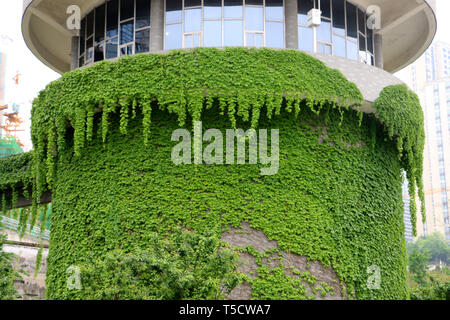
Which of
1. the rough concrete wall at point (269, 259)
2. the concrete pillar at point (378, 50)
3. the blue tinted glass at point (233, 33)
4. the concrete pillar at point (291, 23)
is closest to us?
the rough concrete wall at point (269, 259)

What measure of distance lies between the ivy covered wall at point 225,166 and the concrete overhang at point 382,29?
4.14 meters

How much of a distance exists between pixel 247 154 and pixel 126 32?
6.32 meters

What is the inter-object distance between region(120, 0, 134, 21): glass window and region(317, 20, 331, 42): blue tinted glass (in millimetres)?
5942

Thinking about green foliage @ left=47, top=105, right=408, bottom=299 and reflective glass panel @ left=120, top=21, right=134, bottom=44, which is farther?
reflective glass panel @ left=120, top=21, right=134, bottom=44

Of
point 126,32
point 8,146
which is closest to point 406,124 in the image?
point 126,32

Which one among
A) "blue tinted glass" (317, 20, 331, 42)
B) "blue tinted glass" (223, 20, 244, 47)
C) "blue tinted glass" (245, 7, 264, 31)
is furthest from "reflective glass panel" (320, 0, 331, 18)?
"blue tinted glass" (223, 20, 244, 47)

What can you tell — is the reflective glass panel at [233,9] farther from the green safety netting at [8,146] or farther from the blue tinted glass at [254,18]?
the green safety netting at [8,146]

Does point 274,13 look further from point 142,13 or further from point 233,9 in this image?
point 142,13

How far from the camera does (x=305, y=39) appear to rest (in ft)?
59.8

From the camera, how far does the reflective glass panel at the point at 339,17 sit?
19.1 meters

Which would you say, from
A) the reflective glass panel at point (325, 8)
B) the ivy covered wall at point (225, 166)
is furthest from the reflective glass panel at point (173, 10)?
the reflective glass panel at point (325, 8)

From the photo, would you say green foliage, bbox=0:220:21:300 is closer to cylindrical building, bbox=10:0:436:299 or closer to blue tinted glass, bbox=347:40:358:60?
cylindrical building, bbox=10:0:436:299

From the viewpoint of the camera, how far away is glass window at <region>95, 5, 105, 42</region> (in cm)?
1992

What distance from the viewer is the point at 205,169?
15891 millimetres
